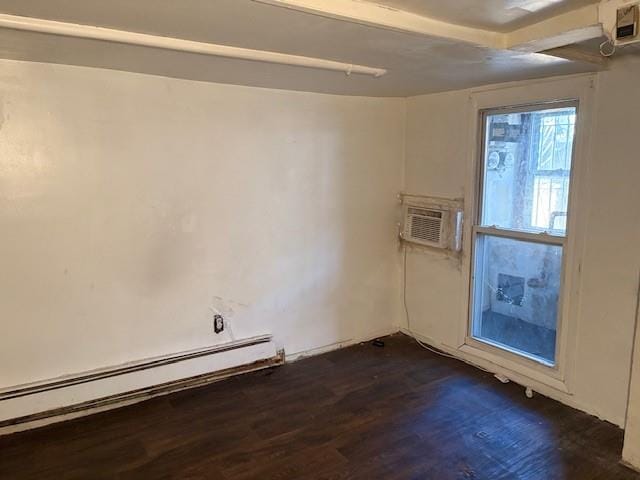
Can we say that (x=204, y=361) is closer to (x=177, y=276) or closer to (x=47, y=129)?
(x=177, y=276)

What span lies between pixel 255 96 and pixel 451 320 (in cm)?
233

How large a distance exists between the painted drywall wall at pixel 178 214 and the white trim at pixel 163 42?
2.65 ft

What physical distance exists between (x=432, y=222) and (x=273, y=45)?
2.11m

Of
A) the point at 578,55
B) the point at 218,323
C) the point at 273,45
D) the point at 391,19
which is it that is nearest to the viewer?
the point at 391,19

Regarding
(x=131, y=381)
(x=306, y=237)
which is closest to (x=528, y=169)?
(x=306, y=237)

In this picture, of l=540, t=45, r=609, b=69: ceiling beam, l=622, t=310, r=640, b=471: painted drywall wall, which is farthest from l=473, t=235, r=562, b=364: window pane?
l=540, t=45, r=609, b=69: ceiling beam

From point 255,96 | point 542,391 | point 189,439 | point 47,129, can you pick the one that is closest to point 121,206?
point 47,129

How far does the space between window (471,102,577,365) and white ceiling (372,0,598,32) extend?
3.79 ft

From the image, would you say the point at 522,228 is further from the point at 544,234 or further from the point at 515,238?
the point at 544,234

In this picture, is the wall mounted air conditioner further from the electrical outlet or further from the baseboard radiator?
the electrical outlet

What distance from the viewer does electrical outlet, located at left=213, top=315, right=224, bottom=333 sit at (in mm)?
3400

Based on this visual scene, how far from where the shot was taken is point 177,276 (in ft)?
10.6

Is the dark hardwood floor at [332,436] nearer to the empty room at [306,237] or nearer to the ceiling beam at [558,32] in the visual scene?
the empty room at [306,237]

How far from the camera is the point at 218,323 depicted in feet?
11.2
